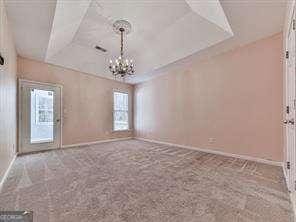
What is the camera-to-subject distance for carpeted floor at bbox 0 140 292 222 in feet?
5.57

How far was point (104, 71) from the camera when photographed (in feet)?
19.7

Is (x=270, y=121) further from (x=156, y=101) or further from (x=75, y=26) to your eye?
(x=75, y=26)

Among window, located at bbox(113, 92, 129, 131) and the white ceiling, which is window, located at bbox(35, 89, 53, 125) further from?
window, located at bbox(113, 92, 129, 131)

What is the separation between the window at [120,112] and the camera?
696 centimetres

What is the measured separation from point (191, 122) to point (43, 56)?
16.0 feet

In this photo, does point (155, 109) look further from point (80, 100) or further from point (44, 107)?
point (44, 107)

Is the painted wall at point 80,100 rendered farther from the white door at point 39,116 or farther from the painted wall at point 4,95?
the painted wall at point 4,95

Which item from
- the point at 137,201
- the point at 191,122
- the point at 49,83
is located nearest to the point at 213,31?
the point at 191,122

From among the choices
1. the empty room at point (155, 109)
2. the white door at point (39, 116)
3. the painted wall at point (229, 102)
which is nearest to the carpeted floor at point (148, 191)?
the empty room at point (155, 109)

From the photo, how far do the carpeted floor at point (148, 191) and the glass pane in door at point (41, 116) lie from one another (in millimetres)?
1404

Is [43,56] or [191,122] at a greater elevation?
[43,56]

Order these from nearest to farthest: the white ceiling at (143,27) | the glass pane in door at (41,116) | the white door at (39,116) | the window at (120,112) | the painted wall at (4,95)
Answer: the painted wall at (4,95) < the white ceiling at (143,27) < the white door at (39,116) < the glass pane in door at (41,116) < the window at (120,112)

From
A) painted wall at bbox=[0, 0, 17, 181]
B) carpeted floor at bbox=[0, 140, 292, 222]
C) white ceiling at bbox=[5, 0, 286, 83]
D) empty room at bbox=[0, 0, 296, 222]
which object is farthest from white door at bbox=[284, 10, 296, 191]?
painted wall at bbox=[0, 0, 17, 181]

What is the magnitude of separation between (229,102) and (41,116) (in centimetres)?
552
